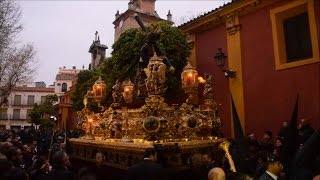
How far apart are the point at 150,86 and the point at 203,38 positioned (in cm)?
594

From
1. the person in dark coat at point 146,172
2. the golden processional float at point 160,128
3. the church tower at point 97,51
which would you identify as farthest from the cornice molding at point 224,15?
the church tower at point 97,51

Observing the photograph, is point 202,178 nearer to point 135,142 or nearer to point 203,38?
point 135,142

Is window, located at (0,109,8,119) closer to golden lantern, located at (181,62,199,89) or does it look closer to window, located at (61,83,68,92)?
window, located at (61,83,68,92)

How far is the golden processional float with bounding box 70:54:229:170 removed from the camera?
6.53 metres

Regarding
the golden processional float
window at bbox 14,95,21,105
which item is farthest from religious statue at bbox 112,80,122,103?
window at bbox 14,95,21,105

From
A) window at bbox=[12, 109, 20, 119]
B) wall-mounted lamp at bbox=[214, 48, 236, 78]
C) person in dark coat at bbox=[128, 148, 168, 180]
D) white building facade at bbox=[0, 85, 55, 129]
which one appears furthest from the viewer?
window at bbox=[12, 109, 20, 119]

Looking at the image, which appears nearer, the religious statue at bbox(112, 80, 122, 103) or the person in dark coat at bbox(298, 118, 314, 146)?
the person in dark coat at bbox(298, 118, 314, 146)

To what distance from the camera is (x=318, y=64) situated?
8.52 meters

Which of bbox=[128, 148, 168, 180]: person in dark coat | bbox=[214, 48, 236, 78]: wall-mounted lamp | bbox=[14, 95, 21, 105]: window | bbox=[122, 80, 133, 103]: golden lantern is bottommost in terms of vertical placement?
bbox=[128, 148, 168, 180]: person in dark coat

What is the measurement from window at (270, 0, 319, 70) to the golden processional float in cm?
307

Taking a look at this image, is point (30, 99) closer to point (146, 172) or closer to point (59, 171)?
point (59, 171)

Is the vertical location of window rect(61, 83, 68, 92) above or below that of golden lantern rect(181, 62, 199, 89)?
above

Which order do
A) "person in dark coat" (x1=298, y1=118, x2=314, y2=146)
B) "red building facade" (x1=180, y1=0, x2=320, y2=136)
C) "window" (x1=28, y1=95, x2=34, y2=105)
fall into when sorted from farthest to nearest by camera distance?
"window" (x1=28, y1=95, x2=34, y2=105) < "red building facade" (x1=180, y1=0, x2=320, y2=136) < "person in dark coat" (x1=298, y1=118, x2=314, y2=146)

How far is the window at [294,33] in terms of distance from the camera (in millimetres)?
8891
